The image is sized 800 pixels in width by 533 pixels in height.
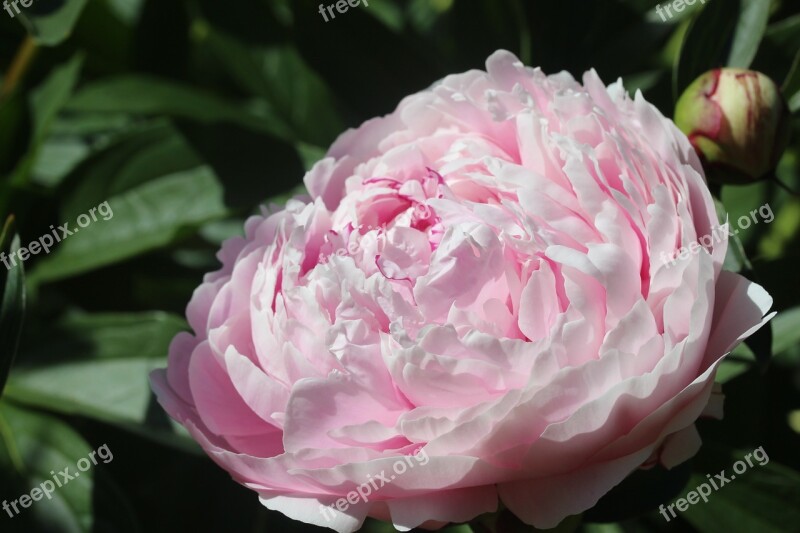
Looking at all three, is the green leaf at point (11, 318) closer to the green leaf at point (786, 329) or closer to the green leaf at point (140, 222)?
the green leaf at point (140, 222)

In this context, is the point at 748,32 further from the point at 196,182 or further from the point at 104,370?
the point at 104,370

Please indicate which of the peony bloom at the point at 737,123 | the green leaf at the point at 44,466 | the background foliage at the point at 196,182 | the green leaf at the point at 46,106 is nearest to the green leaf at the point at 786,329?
the background foliage at the point at 196,182

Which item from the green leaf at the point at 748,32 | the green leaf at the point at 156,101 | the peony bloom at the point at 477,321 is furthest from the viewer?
the green leaf at the point at 156,101

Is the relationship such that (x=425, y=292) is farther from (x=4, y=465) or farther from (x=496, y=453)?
(x=4, y=465)

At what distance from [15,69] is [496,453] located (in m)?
0.95

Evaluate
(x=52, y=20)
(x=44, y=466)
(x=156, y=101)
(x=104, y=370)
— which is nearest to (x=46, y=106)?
(x=156, y=101)

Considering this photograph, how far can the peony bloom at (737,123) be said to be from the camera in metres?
0.82

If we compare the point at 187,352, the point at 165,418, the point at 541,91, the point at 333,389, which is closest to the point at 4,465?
the point at 165,418

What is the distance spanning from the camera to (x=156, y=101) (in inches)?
48.3

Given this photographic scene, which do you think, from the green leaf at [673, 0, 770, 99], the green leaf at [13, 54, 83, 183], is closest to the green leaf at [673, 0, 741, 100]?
the green leaf at [673, 0, 770, 99]

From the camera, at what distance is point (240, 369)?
2.32ft

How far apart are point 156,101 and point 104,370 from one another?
0.38 metres

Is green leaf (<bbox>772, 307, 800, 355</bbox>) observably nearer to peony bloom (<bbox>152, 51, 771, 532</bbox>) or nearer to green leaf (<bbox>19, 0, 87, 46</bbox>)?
peony bloom (<bbox>152, 51, 771, 532</bbox>)

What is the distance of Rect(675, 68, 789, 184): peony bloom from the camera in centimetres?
82
